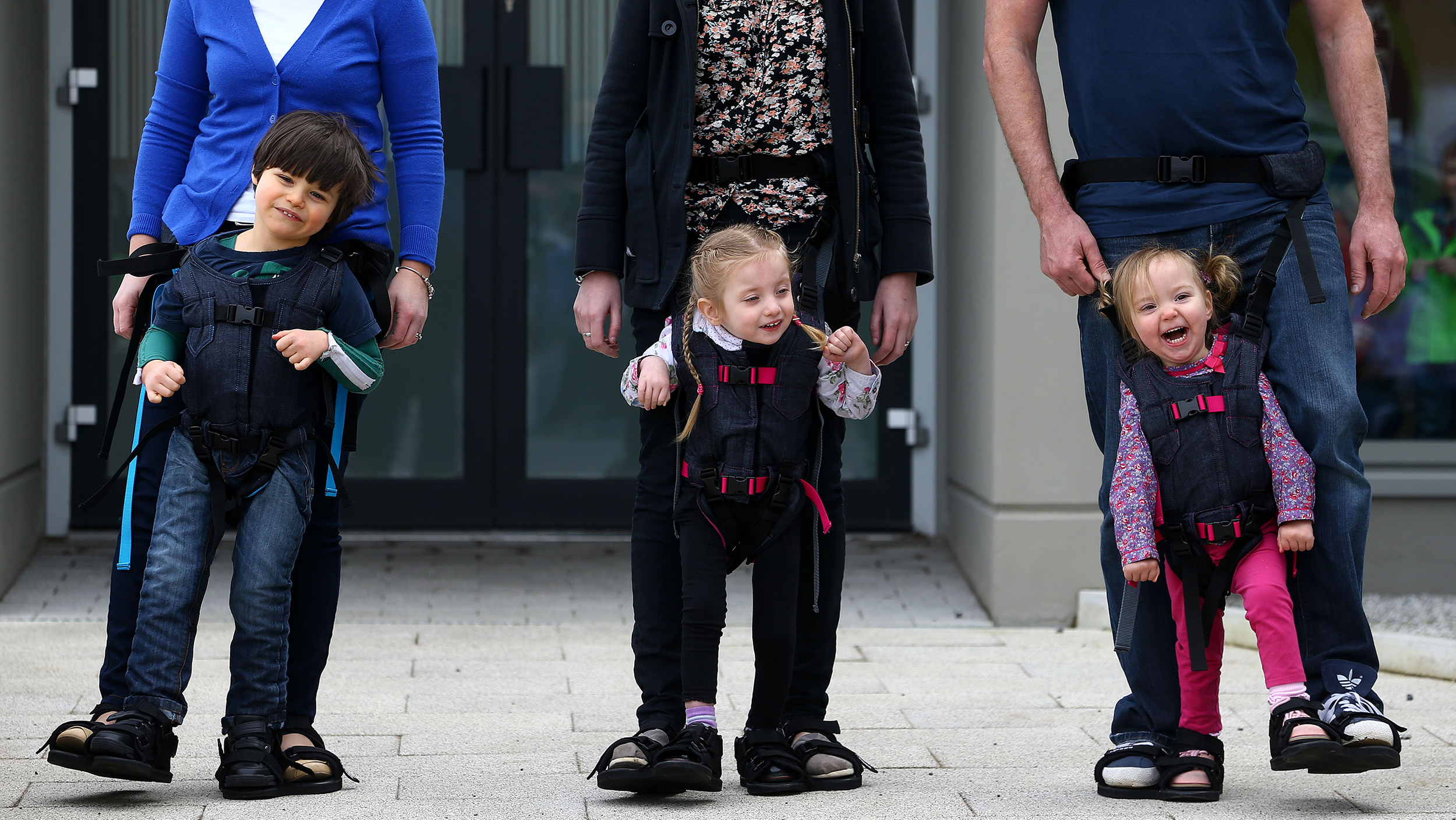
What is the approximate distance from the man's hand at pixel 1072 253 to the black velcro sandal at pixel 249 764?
171 cm

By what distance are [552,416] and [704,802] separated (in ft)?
12.8

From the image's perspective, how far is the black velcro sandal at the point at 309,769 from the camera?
9.87ft

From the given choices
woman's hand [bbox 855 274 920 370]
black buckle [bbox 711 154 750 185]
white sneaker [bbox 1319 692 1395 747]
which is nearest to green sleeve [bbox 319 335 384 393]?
black buckle [bbox 711 154 750 185]

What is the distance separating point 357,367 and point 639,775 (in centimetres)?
90

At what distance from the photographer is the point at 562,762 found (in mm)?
3381

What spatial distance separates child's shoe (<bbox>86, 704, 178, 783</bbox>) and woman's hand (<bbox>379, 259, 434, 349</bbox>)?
2.68 ft

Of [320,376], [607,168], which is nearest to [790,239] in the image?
[607,168]

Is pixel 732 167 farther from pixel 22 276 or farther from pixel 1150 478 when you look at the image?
pixel 22 276

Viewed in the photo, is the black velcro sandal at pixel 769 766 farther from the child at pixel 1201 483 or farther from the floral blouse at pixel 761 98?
Result: the floral blouse at pixel 761 98

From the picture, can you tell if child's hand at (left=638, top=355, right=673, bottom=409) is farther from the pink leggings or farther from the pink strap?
the pink leggings

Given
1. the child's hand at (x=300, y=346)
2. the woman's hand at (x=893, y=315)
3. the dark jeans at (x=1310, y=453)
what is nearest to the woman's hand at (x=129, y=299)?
the child's hand at (x=300, y=346)

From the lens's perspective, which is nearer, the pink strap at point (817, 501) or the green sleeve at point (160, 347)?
the green sleeve at point (160, 347)

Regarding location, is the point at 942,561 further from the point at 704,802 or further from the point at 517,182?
the point at 704,802

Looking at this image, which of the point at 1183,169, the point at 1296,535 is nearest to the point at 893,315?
the point at 1183,169
